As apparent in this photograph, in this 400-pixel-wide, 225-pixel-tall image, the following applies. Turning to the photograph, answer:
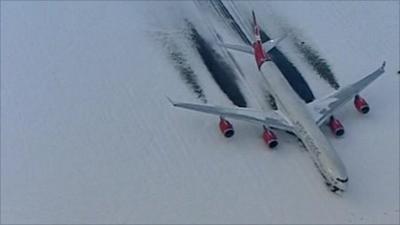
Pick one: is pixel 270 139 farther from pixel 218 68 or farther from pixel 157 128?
pixel 218 68

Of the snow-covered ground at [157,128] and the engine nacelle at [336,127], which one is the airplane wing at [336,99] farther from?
the snow-covered ground at [157,128]

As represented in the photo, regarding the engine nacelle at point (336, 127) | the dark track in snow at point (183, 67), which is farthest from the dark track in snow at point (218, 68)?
the engine nacelle at point (336, 127)

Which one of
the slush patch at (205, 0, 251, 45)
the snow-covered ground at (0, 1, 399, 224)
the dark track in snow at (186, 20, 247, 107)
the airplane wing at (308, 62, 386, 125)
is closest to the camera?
the snow-covered ground at (0, 1, 399, 224)

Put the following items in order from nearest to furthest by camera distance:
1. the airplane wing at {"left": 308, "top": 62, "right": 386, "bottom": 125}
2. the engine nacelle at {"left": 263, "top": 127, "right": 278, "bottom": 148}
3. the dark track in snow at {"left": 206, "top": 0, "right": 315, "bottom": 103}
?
the engine nacelle at {"left": 263, "top": 127, "right": 278, "bottom": 148} → the airplane wing at {"left": 308, "top": 62, "right": 386, "bottom": 125} → the dark track in snow at {"left": 206, "top": 0, "right": 315, "bottom": 103}

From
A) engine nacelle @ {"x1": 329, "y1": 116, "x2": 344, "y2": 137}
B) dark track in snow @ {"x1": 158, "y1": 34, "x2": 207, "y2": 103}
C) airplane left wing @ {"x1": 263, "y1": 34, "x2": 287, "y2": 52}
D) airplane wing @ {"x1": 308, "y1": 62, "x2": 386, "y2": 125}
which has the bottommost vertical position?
engine nacelle @ {"x1": 329, "y1": 116, "x2": 344, "y2": 137}

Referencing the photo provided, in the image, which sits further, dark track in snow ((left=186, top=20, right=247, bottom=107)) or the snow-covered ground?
dark track in snow ((left=186, top=20, right=247, bottom=107))

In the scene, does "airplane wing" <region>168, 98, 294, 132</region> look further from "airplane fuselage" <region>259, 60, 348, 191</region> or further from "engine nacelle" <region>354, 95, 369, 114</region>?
"engine nacelle" <region>354, 95, 369, 114</region>

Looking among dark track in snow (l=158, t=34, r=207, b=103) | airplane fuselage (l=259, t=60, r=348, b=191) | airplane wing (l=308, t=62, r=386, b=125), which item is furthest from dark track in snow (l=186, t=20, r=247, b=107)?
airplane wing (l=308, t=62, r=386, b=125)
